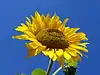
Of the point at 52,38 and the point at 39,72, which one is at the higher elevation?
the point at 52,38

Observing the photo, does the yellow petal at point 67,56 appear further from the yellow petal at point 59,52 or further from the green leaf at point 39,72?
the green leaf at point 39,72

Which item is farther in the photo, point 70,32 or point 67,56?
point 70,32

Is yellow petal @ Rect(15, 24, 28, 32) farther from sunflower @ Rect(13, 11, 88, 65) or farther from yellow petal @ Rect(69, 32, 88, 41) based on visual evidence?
yellow petal @ Rect(69, 32, 88, 41)

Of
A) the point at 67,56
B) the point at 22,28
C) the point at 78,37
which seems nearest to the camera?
the point at 67,56

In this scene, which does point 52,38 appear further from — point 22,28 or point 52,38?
point 22,28

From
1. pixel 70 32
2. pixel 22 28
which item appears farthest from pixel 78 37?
pixel 22 28

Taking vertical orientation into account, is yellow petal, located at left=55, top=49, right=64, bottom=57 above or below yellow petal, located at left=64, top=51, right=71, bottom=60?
above

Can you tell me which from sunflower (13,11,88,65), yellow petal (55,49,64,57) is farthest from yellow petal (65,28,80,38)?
yellow petal (55,49,64,57)

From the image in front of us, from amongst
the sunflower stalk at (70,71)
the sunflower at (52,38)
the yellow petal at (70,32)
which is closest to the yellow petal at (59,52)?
the sunflower at (52,38)

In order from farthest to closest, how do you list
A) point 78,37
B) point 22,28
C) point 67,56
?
point 78,37, point 22,28, point 67,56
